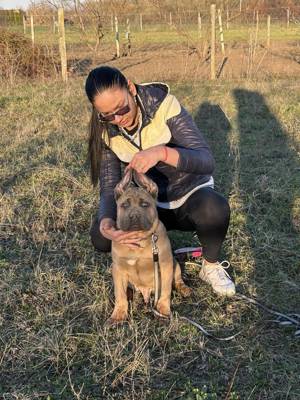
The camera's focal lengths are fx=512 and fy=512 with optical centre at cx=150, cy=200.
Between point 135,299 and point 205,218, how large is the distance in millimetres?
662

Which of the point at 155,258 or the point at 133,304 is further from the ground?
the point at 155,258

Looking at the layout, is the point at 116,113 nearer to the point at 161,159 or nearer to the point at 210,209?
the point at 161,159

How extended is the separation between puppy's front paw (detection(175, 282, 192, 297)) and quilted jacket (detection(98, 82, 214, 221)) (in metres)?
0.56

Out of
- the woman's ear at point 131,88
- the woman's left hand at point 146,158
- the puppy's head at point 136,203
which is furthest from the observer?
the woman's ear at point 131,88

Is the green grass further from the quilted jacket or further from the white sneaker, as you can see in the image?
the white sneaker

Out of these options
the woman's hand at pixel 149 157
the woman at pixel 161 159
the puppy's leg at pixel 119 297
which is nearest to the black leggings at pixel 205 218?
the woman at pixel 161 159

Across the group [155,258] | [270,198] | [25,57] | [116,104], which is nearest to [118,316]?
[155,258]

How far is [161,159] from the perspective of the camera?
104 inches

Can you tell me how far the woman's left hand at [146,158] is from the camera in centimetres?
257

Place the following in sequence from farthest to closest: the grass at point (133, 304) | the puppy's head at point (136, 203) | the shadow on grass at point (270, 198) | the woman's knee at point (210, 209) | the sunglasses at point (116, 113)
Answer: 1. the shadow on grass at point (270, 198)
2. the woman's knee at point (210, 209)
3. the sunglasses at point (116, 113)
4. the puppy's head at point (136, 203)
5. the grass at point (133, 304)

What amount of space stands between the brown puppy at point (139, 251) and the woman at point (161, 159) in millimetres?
73

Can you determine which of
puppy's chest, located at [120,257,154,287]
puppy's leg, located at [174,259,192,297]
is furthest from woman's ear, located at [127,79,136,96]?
puppy's leg, located at [174,259,192,297]

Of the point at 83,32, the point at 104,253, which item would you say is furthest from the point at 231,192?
the point at 83,32

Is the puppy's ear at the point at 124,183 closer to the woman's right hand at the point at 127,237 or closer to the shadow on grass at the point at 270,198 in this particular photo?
the woman's right hand at the point at 127,237
